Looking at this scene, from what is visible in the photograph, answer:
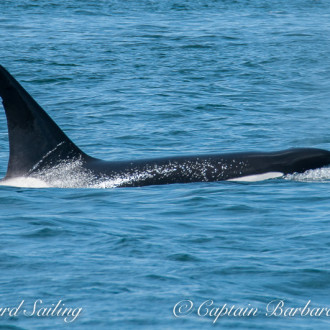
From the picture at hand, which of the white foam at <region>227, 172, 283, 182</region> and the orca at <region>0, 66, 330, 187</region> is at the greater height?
the orca at <region>0, 66, 330, 187</region>

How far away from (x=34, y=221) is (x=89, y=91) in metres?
13.0

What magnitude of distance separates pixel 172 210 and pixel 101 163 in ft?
6.86

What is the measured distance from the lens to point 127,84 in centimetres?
2380

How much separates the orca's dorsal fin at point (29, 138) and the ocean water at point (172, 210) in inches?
20.2

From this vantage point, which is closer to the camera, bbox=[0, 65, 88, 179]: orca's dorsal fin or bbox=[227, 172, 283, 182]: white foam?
bbox=[0, 65, 88, 179]: orca's dorsal fin

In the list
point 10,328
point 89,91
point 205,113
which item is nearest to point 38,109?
point 10,328

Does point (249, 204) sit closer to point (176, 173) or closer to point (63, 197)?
point (176, 173)

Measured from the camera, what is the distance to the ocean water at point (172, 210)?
24.3 ft

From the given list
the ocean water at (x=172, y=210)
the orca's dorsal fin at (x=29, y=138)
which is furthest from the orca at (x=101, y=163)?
the ocean water at (x=172, y=210)

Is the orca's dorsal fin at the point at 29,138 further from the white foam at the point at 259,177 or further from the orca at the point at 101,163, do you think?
the white foam at the point at 259,177

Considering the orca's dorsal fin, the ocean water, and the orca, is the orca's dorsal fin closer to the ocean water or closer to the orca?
the orca

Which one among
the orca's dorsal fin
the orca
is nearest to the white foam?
the orca

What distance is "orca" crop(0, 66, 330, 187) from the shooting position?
1232 cm

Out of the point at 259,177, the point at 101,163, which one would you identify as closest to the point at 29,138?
the point at 101,163
